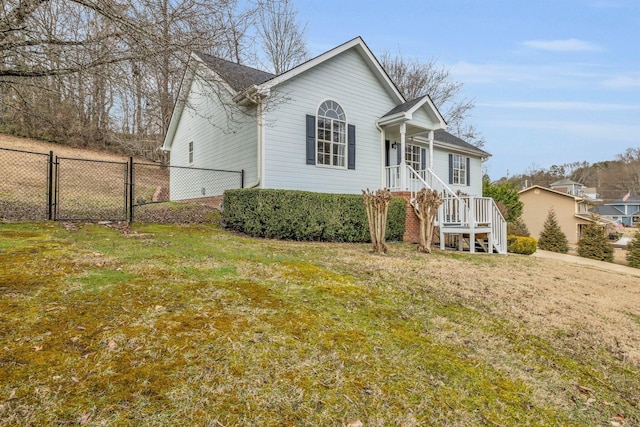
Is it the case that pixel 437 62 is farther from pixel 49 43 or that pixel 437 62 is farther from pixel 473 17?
pixel 49 43

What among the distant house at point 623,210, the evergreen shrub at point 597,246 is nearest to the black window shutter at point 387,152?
the evergreen shrub at point 597,246

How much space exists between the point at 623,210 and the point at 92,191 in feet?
252

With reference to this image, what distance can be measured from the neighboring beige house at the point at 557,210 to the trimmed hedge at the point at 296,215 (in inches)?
937

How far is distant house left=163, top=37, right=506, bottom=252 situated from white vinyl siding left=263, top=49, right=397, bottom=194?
31 millimetres

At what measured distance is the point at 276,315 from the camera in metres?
3.05

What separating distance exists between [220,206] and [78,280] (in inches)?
305

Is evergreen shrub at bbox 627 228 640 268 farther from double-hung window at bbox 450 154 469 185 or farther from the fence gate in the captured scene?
the fence gate

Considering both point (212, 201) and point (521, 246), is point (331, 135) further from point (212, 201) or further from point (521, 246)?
point (521, 246)

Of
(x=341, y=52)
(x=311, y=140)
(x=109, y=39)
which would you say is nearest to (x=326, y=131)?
(x=311, y=140)

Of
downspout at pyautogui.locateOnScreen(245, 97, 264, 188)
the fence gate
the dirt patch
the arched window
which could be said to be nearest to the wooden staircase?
the arched window

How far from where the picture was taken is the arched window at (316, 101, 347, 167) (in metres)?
10.8

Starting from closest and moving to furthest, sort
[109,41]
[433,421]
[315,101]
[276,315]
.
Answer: [433,421]
[276,315]
[109,41]
[315,101]

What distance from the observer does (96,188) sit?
15.3m

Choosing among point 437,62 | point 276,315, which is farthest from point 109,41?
point 437,62
